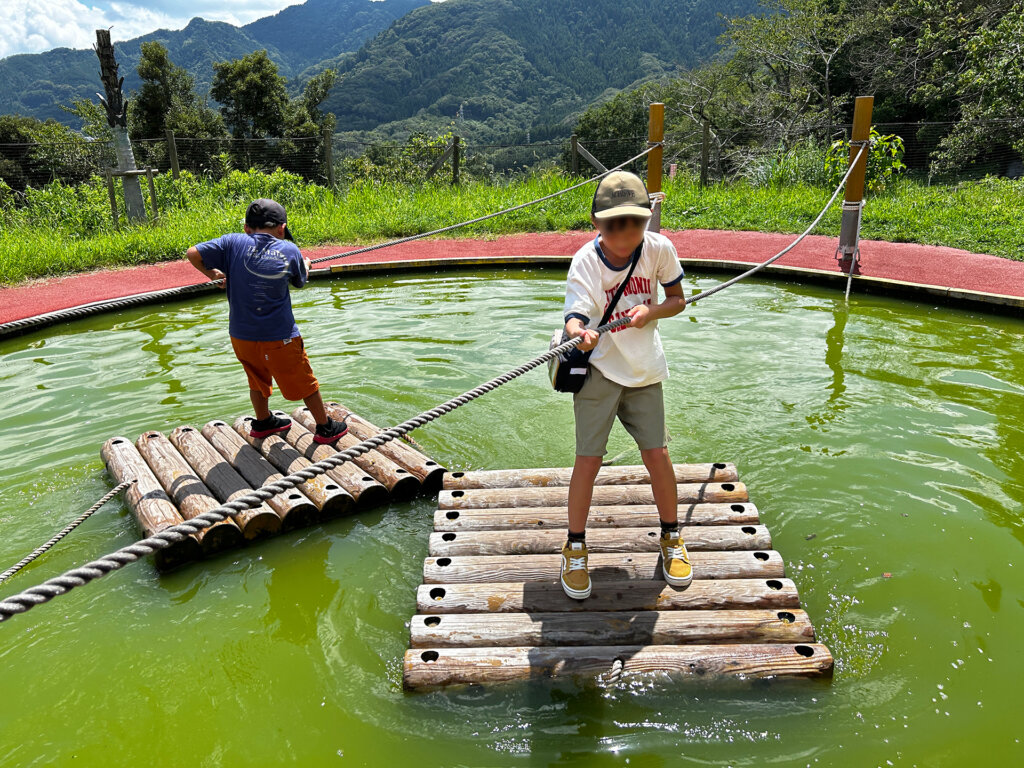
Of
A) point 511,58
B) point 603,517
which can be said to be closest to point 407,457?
point 603,517

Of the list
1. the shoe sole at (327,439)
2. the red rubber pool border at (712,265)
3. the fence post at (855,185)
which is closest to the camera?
the shoe sole at (327,439)

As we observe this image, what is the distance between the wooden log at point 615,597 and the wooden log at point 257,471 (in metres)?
0.98

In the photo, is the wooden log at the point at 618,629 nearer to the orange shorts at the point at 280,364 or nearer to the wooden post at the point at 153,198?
the orange shorts at the point at 280,364

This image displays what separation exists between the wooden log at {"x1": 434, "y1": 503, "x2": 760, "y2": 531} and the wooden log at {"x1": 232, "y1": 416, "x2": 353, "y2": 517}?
0.61 meters

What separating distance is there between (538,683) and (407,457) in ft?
5.85

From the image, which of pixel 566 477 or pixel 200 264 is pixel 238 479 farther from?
pixel 566 477

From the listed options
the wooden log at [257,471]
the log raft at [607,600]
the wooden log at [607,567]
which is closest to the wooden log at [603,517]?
the log raft at [607,600]

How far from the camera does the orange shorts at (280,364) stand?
3822mm

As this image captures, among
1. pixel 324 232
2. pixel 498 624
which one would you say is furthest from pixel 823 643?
pixel 324 232

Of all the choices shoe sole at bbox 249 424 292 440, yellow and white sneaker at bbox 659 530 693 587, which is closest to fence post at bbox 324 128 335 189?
shoe sole at bbox 249 424 292 440

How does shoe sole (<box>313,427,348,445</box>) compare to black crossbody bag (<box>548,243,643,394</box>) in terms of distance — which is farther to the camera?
shoe sole (<box>313,427,348,445</box>)

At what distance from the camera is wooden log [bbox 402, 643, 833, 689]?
2373 mm

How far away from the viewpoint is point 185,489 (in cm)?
360

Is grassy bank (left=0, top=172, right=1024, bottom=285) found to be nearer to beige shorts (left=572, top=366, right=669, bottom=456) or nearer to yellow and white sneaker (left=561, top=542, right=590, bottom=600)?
beige shorts (left=572, top=366, right=669, bottom=456)
